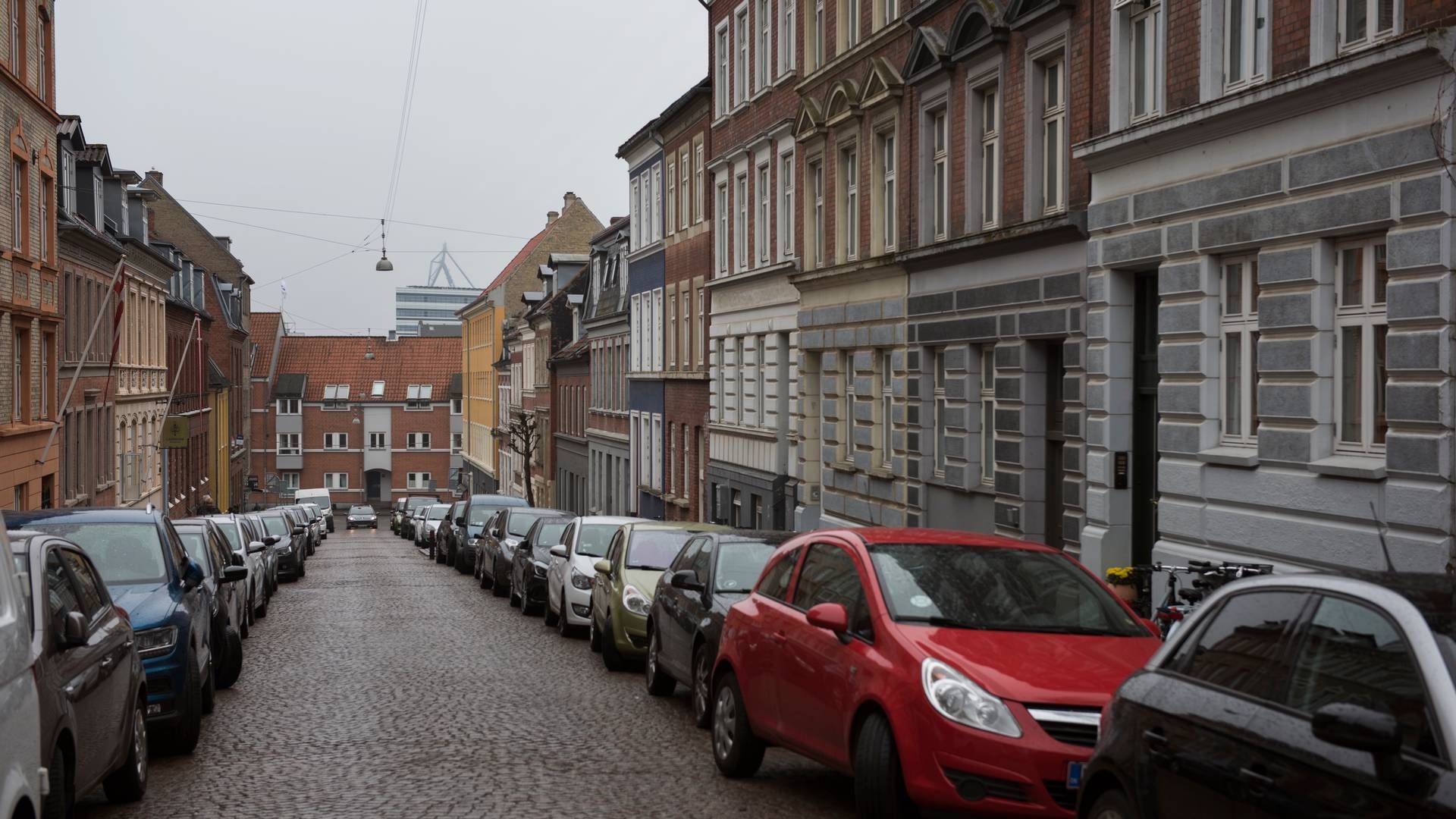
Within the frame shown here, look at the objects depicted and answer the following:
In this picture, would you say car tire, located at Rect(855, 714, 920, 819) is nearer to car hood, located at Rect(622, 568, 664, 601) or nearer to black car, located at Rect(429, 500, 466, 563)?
car hood, located at Rect(622, 568, 664, 601)

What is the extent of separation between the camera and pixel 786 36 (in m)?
30.1

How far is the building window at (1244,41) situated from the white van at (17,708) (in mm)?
10580

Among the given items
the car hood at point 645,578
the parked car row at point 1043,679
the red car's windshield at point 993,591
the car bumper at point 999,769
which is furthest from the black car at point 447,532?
the car bumper at point 999,769

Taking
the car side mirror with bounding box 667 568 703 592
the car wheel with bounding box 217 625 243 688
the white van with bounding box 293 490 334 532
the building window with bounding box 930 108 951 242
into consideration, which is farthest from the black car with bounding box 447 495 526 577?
the white van with bounding box 293 490 334 532

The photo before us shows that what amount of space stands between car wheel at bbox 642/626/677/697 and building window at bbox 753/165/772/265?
18140mm

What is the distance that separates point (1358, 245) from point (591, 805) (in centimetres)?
718

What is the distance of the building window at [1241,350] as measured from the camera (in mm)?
13789

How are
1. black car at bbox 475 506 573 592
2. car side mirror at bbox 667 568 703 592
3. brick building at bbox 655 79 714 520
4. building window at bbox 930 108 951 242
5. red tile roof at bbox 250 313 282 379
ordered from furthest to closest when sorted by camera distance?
red tile roof at bbox 250 313 282 379, brick building at bbox 655 79 714 520, black car at bbox 475 506 573 592, building window at bbox 930 108 951 242, car side mirror at bbox 667 568 703 592

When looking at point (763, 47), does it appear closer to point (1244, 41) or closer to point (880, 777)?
point (1244, 41)

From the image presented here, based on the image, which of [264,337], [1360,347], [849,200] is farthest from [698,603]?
[264,337]

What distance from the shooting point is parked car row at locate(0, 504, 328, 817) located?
6480 millimetres

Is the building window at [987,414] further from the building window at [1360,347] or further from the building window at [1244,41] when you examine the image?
the building window at [1360,347]

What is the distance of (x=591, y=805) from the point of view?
9.28 meters

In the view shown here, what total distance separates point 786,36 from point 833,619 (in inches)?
906
